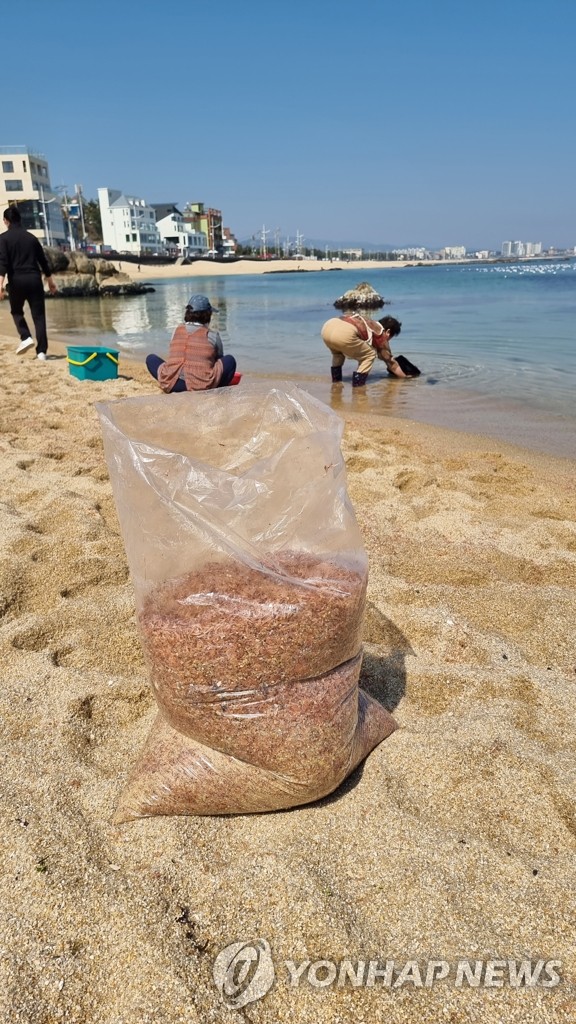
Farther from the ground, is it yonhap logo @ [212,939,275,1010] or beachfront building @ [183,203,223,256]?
beachfront building @ [183,203,223,256]

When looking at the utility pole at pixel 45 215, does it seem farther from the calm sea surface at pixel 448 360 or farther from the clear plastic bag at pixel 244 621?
the clear plastic bag at pixel 244 621

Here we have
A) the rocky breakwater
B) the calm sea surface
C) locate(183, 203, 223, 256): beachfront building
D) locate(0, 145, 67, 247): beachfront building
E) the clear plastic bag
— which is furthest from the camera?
locate(183, 203, 223, 256): beachfront building

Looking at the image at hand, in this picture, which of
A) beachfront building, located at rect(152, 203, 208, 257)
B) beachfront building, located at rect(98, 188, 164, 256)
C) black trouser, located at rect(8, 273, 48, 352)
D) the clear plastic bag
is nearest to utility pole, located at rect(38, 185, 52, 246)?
beachfront building, located at rect(98, 188, 164, 256)

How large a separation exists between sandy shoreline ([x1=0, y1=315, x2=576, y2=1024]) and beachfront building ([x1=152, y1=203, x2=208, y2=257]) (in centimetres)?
10703

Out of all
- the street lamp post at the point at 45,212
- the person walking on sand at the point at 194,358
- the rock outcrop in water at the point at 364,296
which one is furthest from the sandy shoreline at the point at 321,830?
the street lamp post at the point at 45,212

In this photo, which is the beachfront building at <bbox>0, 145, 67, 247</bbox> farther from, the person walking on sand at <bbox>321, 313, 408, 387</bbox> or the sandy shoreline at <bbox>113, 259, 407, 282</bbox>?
the person walking on sand at <bbox>321, 313, 408, 387</bbox>

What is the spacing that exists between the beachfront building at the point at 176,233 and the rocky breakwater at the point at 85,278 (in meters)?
65.5

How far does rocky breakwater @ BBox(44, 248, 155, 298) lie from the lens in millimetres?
33438

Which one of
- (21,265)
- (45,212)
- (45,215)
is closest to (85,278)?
(21,265)

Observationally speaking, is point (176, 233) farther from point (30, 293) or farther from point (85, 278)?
point (30, 293)

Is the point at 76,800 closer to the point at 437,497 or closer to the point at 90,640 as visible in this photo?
the point at 90,640

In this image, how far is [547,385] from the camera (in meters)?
7.79

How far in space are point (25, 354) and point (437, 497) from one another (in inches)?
299

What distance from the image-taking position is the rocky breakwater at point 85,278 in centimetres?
3344
